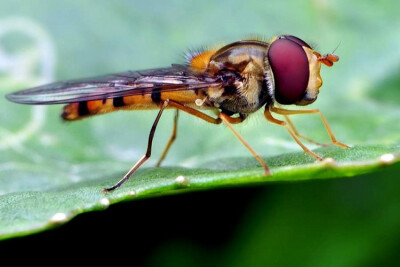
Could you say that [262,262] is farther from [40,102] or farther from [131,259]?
[40,102]

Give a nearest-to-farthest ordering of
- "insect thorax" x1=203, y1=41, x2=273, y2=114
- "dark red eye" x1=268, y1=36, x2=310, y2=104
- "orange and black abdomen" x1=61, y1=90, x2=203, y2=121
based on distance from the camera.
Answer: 1. "dark red eye" x1=268, y1=36, x2=310, y2=104
2. "insect thorax" x1=203, y1=41, x2=273, y2=114
3. "orange and black abdomen" x1=61, y1=90, x2=203, y2=121

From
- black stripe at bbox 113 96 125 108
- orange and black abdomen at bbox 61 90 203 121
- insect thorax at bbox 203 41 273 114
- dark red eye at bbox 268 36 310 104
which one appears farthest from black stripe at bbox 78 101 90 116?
dark red eye at bbox 268 36 310 104

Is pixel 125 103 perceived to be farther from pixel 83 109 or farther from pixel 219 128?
pixel 219 128

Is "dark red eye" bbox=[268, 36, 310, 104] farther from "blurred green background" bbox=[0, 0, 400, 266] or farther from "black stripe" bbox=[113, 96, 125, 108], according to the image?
"black stripe" bbox=[113, 96, 125, 108]

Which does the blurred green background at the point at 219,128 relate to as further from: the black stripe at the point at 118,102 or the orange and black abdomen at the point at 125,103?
the black stripe at the point at 118,102

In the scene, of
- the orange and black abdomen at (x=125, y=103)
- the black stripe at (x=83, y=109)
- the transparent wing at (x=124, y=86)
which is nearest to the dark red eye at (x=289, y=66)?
the transparent wing at (x=124, y=86)
